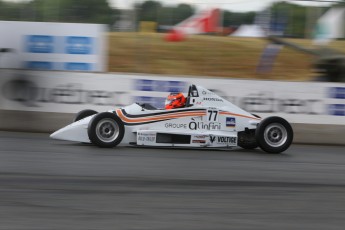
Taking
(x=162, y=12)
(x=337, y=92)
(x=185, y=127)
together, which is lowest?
(x=185, y=127)

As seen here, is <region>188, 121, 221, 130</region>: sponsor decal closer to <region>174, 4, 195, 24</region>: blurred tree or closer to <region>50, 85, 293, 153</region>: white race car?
<region>50, 85, 293, 153</region>: white race car

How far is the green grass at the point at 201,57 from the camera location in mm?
15094

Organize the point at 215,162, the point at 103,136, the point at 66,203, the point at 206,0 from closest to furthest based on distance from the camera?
the point at 66,203 < the point at 215,162 < the point at 103,136 < the point at 206,0

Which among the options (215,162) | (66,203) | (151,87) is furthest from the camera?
(151,87)

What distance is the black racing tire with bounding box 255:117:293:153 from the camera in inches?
441

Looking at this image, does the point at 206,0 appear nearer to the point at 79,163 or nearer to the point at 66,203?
the point at 79,163

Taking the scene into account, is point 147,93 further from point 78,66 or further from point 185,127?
point 185,127

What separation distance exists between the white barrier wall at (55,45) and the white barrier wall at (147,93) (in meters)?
0.35

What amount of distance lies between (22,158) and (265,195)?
3.75 m

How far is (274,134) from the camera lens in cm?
1139

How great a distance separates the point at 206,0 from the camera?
14914 millimetres

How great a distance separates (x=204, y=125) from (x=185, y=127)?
13.8 inches

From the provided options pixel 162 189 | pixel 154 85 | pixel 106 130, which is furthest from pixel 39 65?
pixel 162 189

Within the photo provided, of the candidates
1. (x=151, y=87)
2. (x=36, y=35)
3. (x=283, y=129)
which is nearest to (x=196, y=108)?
(x=283, y=129)
